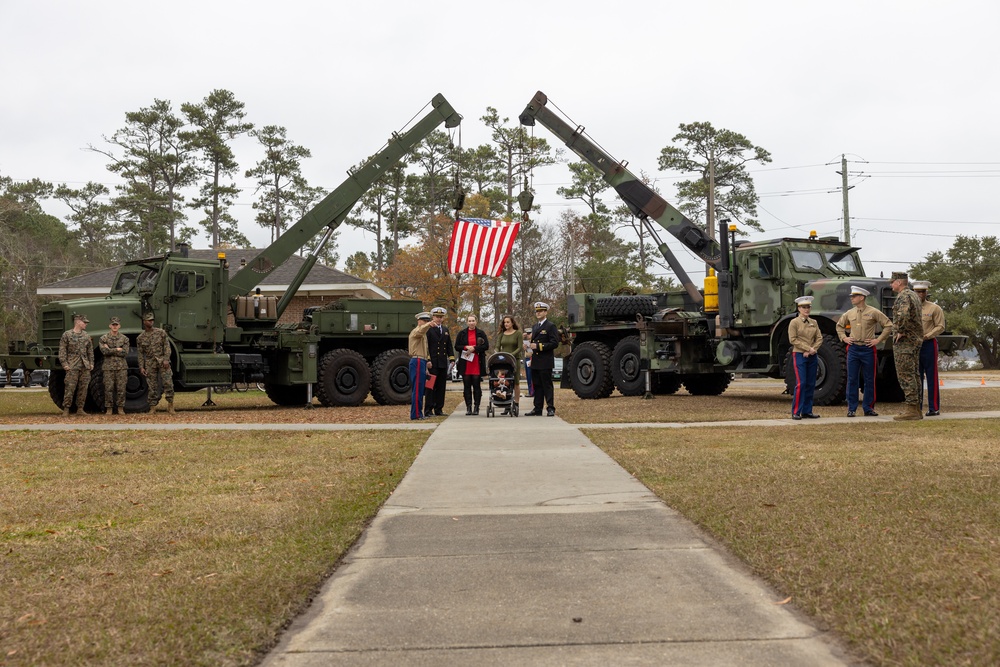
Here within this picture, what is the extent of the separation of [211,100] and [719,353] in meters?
44.1

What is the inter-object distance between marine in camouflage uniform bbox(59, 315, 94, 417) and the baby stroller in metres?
6.71

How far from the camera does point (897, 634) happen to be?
361 centimetres

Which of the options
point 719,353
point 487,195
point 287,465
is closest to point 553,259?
point 487,195

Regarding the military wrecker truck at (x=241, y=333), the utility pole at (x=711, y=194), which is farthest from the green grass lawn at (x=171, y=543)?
the utility pole at (x=711, y=194)

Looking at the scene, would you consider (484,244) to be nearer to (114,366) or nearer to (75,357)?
(114,366)

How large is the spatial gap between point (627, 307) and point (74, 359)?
10.8 metres

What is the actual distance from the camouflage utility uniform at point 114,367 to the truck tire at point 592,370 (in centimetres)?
927

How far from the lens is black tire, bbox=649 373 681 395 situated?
22.2m

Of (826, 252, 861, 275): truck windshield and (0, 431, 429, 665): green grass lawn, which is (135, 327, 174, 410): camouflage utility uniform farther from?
(826, 252, 861, 275): truck windshield

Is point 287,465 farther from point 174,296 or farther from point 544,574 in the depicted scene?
point 174,296

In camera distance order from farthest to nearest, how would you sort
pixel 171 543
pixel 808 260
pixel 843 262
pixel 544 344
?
pixel 843 262 → pixel 808 260 → pixel 544 344 → pixel 171 543

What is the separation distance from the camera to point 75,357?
16.5m

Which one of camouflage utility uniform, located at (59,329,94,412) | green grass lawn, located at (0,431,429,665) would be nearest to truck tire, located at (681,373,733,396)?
camouflage utility uniform, located at (59,329,94,412)

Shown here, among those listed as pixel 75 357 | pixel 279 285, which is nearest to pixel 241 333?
pixel 75 357
